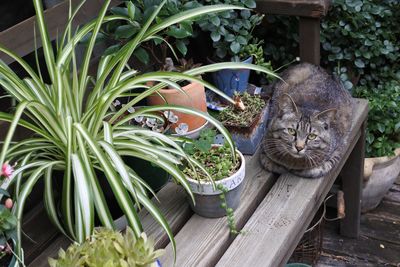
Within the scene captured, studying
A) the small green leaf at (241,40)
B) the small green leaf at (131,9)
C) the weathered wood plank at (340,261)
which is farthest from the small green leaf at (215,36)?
the weathered wood plank at (340,261)

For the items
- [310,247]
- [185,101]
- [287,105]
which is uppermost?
[185,101]

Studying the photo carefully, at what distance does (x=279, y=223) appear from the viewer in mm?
1968

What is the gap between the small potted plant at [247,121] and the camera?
88.8 inches

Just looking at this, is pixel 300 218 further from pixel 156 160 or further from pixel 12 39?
pixel 12 39

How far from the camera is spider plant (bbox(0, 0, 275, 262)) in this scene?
158 cm

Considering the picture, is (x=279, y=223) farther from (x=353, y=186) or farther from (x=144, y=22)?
(x=353, y=186)

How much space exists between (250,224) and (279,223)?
9cm

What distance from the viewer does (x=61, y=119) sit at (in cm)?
170

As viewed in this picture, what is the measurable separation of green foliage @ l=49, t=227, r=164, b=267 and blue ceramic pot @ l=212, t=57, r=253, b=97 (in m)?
1.19

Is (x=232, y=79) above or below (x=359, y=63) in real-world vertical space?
above

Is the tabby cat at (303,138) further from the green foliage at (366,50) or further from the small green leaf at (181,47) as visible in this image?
the green foliage at (366,50)

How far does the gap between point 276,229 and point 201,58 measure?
3.90ft

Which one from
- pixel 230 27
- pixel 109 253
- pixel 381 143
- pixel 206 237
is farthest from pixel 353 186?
pixel 109 253

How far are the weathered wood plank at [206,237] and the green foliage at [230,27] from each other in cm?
67
